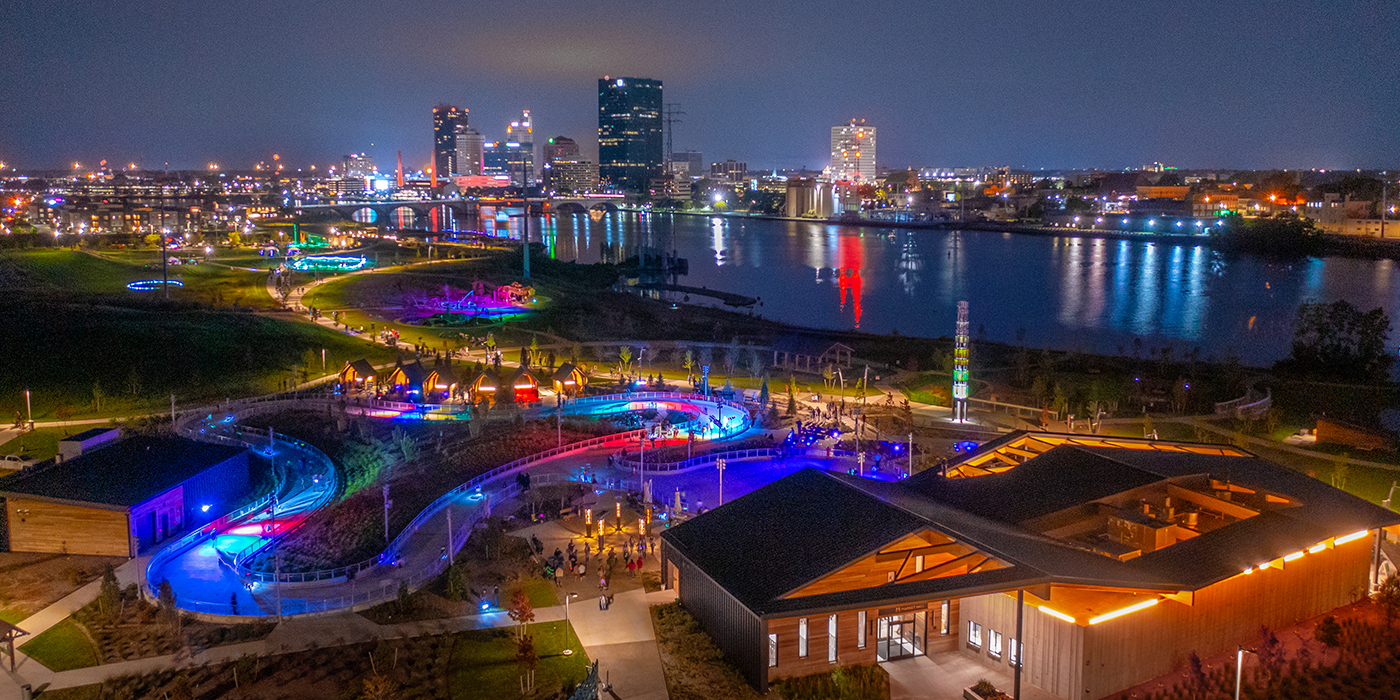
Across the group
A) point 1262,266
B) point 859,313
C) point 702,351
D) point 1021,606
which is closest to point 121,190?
point 859,313

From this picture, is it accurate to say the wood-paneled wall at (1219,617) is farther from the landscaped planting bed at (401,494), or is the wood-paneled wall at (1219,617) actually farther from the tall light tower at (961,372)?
the tall light tower at (961,372)

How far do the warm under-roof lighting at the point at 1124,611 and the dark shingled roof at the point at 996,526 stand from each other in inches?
11.7

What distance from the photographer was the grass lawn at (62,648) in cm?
1093

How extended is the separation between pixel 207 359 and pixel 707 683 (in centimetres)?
2560

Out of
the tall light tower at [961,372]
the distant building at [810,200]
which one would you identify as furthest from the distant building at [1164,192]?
the tall light tower at [961,372]

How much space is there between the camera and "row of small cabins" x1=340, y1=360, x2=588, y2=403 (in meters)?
25.2

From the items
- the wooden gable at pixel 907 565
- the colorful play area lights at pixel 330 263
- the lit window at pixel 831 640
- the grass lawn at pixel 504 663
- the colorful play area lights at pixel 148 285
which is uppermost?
the colorful play area lights at pixel 330 263

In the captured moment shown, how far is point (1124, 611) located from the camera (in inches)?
397

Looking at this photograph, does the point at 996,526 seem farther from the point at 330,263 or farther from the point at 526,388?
the point at 330,263

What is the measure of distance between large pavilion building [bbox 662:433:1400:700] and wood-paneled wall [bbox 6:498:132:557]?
8.87m

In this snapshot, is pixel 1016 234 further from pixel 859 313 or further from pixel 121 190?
pixel 121 190

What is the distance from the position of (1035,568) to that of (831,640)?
244 centimetres

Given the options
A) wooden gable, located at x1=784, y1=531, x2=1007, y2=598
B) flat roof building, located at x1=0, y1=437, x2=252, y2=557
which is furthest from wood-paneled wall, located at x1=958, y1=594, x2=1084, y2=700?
flat roof building, located at x1=0, y1=437, x2=252, y2=557

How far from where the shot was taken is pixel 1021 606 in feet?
32.8
